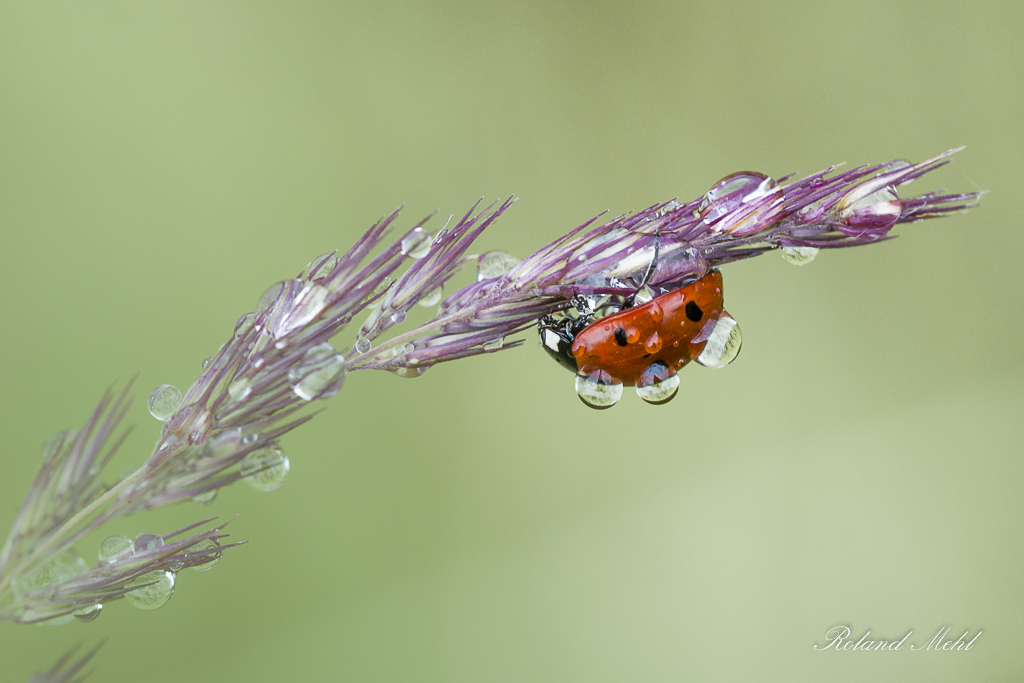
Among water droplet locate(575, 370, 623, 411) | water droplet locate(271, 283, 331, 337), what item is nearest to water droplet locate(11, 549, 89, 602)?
water droplet locate(271, 283, 331, 337)

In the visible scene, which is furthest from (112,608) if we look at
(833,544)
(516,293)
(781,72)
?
(781,72)

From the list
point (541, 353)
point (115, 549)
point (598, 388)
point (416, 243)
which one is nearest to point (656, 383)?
point (598, 388)

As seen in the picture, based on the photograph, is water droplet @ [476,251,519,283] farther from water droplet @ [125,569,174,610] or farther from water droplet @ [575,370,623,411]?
water droplet @ [125,569,174,610]

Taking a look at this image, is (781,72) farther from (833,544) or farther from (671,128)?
(833,544)

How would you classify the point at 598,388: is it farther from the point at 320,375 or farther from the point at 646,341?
the point at 320,375
